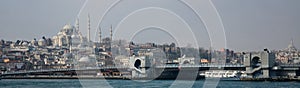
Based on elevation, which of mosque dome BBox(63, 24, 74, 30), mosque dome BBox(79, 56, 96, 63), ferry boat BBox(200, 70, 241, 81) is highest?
mosque dome BBox(63, 24, 74, 30)

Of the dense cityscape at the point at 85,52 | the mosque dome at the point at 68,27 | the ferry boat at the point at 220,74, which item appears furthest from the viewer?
the mosque dome at the point at 68,27

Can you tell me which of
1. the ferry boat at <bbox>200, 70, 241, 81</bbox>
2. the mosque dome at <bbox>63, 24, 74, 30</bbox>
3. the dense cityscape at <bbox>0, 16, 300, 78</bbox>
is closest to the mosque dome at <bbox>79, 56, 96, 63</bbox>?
the dense cityscape at <bbox>0, 16, 300, 78</bbox>

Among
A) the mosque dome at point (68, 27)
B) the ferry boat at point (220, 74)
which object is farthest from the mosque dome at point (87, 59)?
the ferry boat at point (220, 74)

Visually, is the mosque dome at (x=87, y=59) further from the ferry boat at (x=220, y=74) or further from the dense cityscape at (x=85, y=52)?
the ferry boat at (x=220, y=74)

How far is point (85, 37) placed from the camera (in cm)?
8388

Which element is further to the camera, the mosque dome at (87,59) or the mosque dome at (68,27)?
the mosque dome at (68,27)

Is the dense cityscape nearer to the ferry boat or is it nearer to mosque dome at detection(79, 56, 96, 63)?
mosque dome at detection(79, 56, 96, 63)

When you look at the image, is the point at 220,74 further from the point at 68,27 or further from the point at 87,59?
the point at 68,27

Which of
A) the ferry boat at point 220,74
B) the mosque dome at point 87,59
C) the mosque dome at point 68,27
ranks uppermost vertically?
the mosque dome at point 68,27

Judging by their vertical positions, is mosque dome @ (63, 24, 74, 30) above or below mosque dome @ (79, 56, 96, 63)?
above

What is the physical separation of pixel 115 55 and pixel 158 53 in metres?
7.64

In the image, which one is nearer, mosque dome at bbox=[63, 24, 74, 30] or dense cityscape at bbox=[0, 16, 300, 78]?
dense cityscape at bbox=[0, 16, 300, 78]

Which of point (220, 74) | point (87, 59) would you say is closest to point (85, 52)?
point (87, 59)

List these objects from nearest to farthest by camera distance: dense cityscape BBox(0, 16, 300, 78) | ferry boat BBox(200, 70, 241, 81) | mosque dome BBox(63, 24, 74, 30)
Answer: ferry boat BBox(200, 70, 241, 81) → dense cityscape BBox(0, 16, 300, 78) → mosque dome BBox(63, 24, 74, 30)
